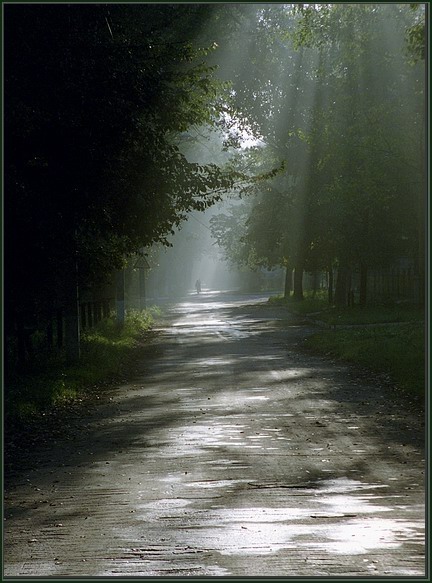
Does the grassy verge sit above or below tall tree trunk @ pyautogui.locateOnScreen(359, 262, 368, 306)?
below

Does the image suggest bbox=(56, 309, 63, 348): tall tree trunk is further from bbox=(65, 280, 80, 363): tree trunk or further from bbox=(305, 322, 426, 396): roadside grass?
bbox=(305, 322, 426, 396): roadside grass

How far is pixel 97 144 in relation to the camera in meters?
15.0

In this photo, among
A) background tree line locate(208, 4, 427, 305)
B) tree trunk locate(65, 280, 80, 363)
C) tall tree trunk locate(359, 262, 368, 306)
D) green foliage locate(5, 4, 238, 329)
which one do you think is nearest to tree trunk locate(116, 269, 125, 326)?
background tree line locate(208, 4, 427, 305)

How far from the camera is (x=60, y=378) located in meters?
17.2

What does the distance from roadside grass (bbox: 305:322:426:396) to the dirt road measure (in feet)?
2.50

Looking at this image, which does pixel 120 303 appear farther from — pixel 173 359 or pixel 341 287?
pixel 341 287

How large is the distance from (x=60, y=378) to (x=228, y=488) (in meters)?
9.30

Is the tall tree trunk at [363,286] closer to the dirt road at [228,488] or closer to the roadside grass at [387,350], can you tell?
the roadside grass at [387,350]

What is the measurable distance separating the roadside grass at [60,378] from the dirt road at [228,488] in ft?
2.76

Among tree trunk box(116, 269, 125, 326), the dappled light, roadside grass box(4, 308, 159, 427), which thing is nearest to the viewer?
the dappled light

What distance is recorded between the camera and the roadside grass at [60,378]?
14.0 m

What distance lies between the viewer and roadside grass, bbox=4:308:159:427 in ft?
46.0

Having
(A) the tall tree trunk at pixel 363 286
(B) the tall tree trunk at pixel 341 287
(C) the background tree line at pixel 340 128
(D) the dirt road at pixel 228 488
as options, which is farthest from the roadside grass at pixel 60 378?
(B) the tall tree trunk at pixel 341 287

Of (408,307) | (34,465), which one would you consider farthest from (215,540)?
(408,307)
